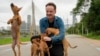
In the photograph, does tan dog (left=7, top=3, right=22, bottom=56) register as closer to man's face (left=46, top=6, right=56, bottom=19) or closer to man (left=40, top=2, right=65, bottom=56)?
man (left=40, top=2, right=65, bottom=56)

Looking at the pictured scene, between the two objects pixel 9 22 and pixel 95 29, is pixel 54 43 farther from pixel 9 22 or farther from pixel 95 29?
pixel 95 29

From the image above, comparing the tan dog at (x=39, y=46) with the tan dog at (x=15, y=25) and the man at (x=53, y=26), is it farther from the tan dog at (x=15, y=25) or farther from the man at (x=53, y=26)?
the tan dog at (x=15, y=25)

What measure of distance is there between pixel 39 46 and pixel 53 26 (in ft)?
1.20

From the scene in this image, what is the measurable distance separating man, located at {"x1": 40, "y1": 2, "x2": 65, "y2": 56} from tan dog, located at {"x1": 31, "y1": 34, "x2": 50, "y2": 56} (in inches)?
3.6

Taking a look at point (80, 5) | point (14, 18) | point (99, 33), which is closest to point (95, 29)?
point (99, 33)

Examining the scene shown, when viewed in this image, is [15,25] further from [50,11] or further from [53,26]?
[50,11]

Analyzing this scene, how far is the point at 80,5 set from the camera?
83938mm

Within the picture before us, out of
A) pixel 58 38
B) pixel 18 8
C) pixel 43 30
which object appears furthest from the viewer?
pixel 18 8

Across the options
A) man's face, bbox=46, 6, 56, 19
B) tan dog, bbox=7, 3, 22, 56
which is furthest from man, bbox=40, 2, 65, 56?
tan dog, bbox=7, 3, 22, 56

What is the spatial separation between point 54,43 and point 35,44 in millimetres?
517

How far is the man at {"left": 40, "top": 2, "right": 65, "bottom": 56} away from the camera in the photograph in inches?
191

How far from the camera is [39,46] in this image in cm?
521

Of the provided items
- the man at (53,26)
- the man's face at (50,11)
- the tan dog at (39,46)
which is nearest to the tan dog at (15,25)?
the tan dog at (39,46)

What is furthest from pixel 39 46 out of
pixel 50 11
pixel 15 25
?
pixel 15 25
